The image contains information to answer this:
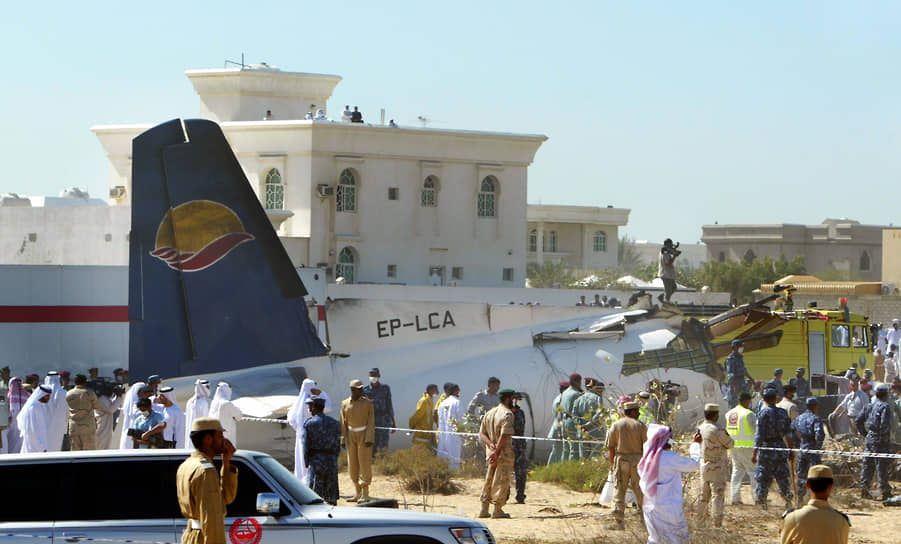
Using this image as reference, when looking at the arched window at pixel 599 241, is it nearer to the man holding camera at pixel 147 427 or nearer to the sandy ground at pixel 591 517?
the sandy ground at pixel 591 517

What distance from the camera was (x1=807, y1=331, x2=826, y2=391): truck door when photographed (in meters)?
25.0

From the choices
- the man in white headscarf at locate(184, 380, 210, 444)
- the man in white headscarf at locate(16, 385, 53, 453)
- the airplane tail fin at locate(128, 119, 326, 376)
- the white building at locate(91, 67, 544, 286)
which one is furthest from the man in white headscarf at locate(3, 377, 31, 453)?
the white building at locate(91, 67, 544, 286)

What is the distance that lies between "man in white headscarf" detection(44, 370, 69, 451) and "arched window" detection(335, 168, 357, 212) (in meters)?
36.8

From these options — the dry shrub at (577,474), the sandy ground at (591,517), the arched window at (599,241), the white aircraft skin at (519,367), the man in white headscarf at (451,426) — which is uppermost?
the arched window at (599,241)

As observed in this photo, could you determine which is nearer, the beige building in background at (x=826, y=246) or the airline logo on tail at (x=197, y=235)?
the airline logo on tail at (x=197, y=235)

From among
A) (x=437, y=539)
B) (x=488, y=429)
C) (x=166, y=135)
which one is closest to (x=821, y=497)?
(x=437, y=539)

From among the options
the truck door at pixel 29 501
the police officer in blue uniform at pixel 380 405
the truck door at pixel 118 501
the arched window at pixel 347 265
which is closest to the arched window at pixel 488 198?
the arched window at pixel 347 265

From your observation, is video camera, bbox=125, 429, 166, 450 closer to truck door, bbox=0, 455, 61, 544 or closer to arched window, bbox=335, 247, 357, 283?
truck door, bbox=0, 455, 61, 544

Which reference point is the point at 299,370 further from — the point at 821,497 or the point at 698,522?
the point at 821,497

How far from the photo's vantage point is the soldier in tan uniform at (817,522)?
8.07 metres

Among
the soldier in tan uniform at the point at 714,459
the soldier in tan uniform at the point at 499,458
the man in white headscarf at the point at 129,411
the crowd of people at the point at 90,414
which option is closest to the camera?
the soldier in tan uniform at the point at 714,459

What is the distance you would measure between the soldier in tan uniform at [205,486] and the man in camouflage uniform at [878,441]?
11.8 meters

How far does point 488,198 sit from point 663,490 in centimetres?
4827

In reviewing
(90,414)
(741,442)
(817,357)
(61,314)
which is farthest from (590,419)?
(61,314)
